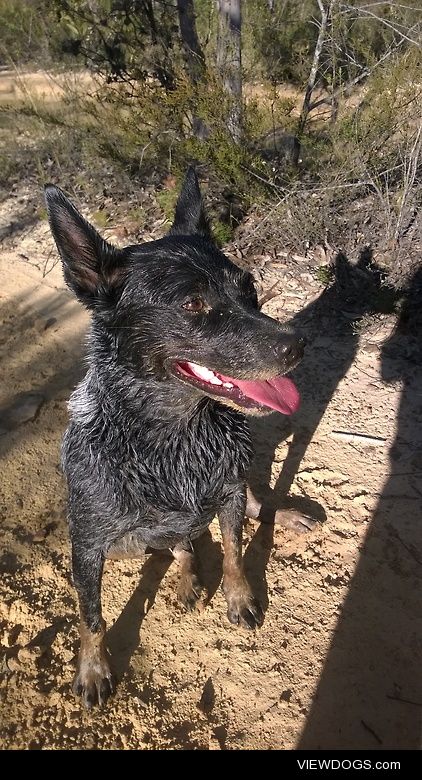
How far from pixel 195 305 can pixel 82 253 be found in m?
0.55

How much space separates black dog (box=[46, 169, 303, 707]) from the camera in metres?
2.18

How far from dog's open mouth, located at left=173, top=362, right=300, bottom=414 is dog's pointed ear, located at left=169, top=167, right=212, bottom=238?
874mm

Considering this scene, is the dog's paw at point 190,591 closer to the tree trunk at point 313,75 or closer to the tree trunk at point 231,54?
the tree trunk at point 231,54

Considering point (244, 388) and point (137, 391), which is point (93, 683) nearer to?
point (137, 391)

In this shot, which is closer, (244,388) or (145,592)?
(244,388)

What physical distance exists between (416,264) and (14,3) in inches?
278

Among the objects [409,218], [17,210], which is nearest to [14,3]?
[17,210]

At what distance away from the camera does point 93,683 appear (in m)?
2.56

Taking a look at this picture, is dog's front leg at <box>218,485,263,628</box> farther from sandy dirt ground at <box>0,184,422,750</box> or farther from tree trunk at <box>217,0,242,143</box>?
tree trunk at <box>217,0,242,143</box>

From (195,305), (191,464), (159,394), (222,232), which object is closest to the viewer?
(195,305)

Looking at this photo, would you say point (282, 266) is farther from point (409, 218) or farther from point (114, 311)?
point (114, 311)

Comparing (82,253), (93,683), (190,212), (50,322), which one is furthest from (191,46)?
(93,683)

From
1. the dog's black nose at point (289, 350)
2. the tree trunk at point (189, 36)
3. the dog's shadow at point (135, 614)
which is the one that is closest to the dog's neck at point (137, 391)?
the dog's black nose at point (289, 350)

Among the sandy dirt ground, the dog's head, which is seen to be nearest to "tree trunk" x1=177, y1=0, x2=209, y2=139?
the sandy dirt ground
